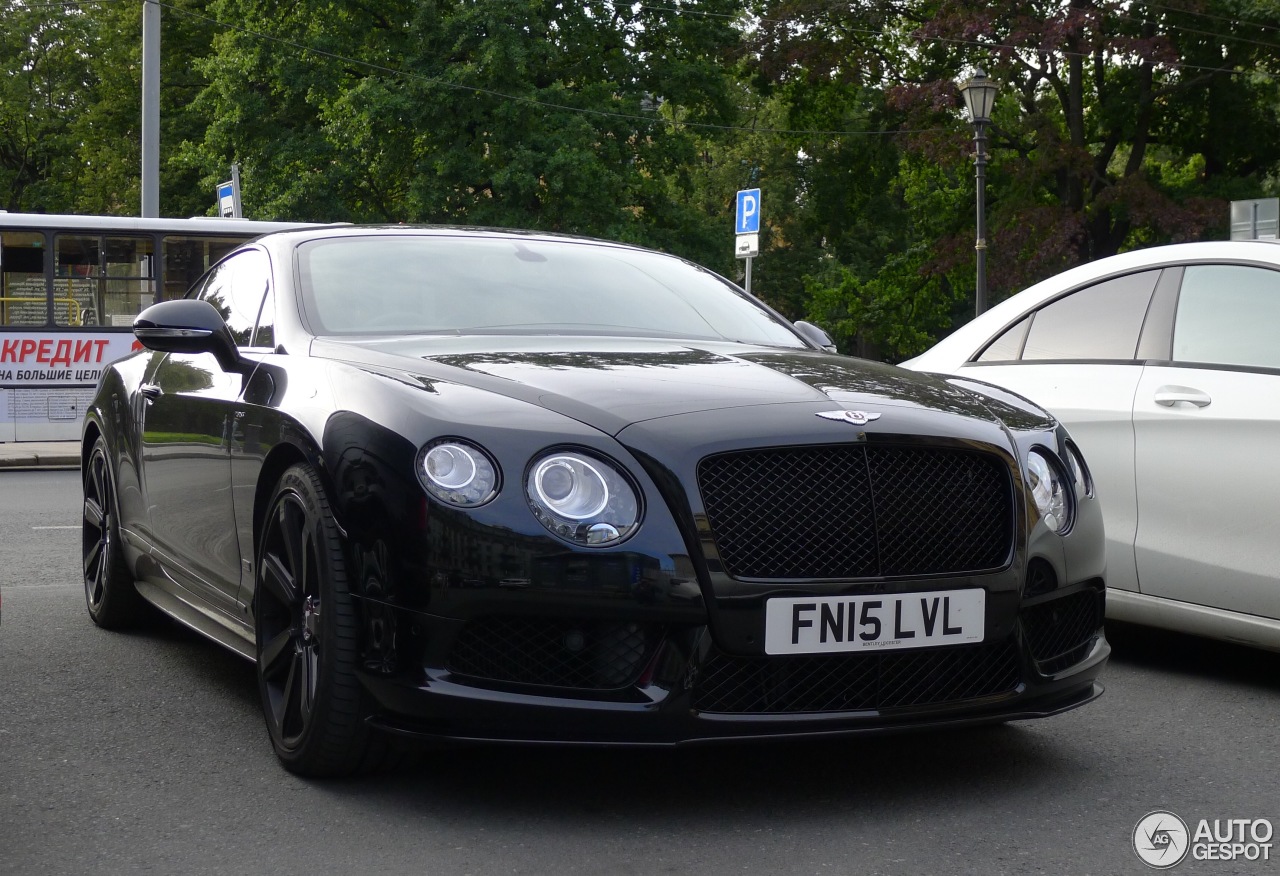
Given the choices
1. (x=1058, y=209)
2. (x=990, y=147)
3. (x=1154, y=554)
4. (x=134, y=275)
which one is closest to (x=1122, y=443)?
(x=1154, y=554)

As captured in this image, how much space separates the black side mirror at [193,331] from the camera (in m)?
4.70

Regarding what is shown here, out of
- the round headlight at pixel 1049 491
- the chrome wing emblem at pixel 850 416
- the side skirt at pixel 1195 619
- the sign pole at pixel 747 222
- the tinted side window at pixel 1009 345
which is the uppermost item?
the sign pole at pixel 747 222

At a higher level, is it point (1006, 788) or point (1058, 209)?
point (1058, 209)

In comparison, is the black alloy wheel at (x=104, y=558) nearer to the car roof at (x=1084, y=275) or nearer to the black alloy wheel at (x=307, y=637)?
the black alloy wheel at (x=307, y=637)

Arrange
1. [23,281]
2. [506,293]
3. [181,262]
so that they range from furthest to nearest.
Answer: [181,262], [23,281], [506,293]

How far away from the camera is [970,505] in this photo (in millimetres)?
3809

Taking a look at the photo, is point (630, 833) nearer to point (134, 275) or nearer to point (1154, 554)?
point (1154, 554)

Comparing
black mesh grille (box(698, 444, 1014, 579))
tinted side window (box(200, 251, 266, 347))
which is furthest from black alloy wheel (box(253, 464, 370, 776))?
tinted side window (box(200, 251, 266, 347))

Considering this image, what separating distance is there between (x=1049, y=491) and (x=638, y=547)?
1221mm

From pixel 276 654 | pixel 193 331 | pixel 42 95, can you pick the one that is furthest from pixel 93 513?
pixel 42 95

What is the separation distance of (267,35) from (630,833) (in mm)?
29541

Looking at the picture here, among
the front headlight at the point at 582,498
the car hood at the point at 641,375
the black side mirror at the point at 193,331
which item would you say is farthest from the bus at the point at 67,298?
the front headlight at the point at 582,498

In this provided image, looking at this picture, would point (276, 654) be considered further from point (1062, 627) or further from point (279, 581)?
point (1062, 627)

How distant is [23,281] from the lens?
1842 cm
